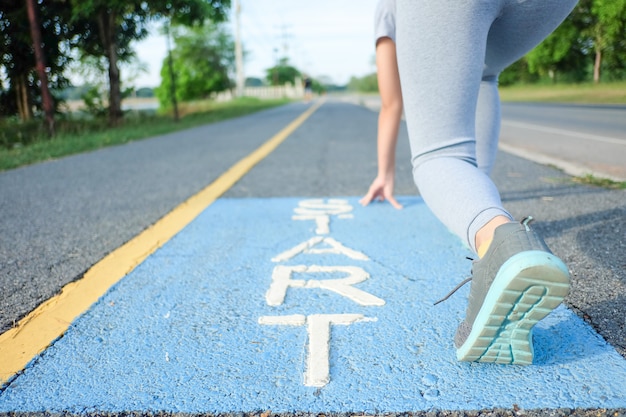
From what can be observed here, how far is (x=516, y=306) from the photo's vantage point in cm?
109

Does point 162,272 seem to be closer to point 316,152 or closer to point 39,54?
point 316,152

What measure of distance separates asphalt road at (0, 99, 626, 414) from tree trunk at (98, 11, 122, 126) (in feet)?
27.6

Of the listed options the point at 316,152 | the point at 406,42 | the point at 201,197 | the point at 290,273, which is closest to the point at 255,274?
the point at 290,273

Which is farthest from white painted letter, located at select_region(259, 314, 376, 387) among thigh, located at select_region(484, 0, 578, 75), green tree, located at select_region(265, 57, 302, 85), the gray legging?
green tree, located at select_region(265, 57, 302, 85)

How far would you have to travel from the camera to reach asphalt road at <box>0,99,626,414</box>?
187 cm

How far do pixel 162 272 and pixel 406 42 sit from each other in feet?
4.57

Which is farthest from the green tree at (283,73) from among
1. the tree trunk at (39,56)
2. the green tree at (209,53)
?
the tree trunk at (39,56)

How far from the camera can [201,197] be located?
12.1 ft

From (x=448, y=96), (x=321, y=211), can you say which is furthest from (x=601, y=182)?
(x=448, y=96)

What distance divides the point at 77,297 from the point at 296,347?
3.10ft

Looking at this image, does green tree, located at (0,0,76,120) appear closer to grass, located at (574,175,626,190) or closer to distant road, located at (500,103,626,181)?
distant road, located at (500,103,626,181)

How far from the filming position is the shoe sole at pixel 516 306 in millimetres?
1012

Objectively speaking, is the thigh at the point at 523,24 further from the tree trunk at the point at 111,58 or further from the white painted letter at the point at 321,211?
the tree trunk at the point at 111,58

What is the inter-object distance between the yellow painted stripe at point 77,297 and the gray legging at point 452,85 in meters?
1.26
